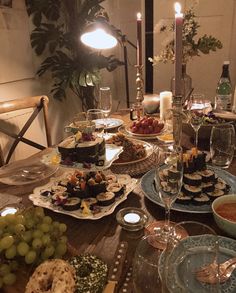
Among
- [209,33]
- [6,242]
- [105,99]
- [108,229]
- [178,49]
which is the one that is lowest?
[108,229]

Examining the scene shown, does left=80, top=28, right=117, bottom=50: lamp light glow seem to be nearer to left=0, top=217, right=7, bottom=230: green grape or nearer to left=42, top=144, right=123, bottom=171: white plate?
left=42, top=144, right=123, bottom=171: white plate

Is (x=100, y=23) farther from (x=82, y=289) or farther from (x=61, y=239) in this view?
(x=82, y=289)

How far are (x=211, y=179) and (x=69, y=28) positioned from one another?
2.23 meters

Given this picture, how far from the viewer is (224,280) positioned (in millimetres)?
603

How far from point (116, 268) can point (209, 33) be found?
113 inches

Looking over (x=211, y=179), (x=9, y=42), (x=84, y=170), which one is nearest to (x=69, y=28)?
(x=9, y=42)

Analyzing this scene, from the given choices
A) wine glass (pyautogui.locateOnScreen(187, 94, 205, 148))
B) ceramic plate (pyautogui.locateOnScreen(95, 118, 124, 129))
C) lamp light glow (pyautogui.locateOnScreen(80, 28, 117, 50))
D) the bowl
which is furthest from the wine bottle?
the bowl

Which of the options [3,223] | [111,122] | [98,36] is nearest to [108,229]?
[3,223]

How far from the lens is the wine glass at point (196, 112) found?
1279mm

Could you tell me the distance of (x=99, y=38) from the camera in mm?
1320

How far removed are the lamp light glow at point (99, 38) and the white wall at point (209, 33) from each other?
6.25 feet

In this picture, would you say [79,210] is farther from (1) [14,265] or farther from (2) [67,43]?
(2) [67,43]

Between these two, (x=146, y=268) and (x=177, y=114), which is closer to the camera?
(x=146, y=268)

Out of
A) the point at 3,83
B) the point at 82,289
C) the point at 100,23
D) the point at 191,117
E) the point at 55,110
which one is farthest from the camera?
the point at 55,110
